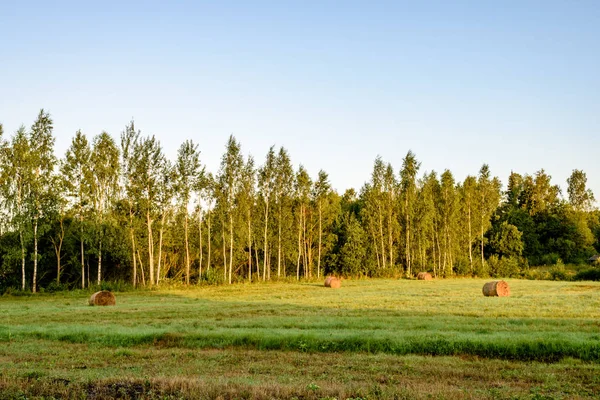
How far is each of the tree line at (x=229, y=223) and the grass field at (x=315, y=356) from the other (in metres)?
26.5

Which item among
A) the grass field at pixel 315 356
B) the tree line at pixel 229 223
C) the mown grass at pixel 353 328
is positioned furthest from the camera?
the tree line at pixel 229 223

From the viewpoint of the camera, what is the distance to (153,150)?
52.7 m

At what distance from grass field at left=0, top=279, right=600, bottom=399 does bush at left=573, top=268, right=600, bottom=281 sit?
150ft

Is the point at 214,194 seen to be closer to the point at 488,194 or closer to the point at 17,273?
the point at 17,273

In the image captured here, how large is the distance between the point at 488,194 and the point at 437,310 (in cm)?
6649

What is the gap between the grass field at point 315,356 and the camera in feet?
32.6

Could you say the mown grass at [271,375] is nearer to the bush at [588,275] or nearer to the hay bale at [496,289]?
the hay bale at [496,289]

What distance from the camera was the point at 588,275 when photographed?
64375mm

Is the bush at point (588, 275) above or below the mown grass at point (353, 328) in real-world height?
below

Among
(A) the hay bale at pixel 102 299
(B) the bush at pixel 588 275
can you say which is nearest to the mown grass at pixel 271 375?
(A) the hay bale at pixel 102 299

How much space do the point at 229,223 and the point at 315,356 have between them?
150ft

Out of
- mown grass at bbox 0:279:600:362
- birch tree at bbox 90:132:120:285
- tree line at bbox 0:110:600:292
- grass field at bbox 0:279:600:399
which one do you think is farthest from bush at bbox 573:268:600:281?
birch tree at bbox 90:132:120:285

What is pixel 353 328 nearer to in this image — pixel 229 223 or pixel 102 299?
pixel 102 299

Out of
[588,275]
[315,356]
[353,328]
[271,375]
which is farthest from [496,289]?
[588,275]
